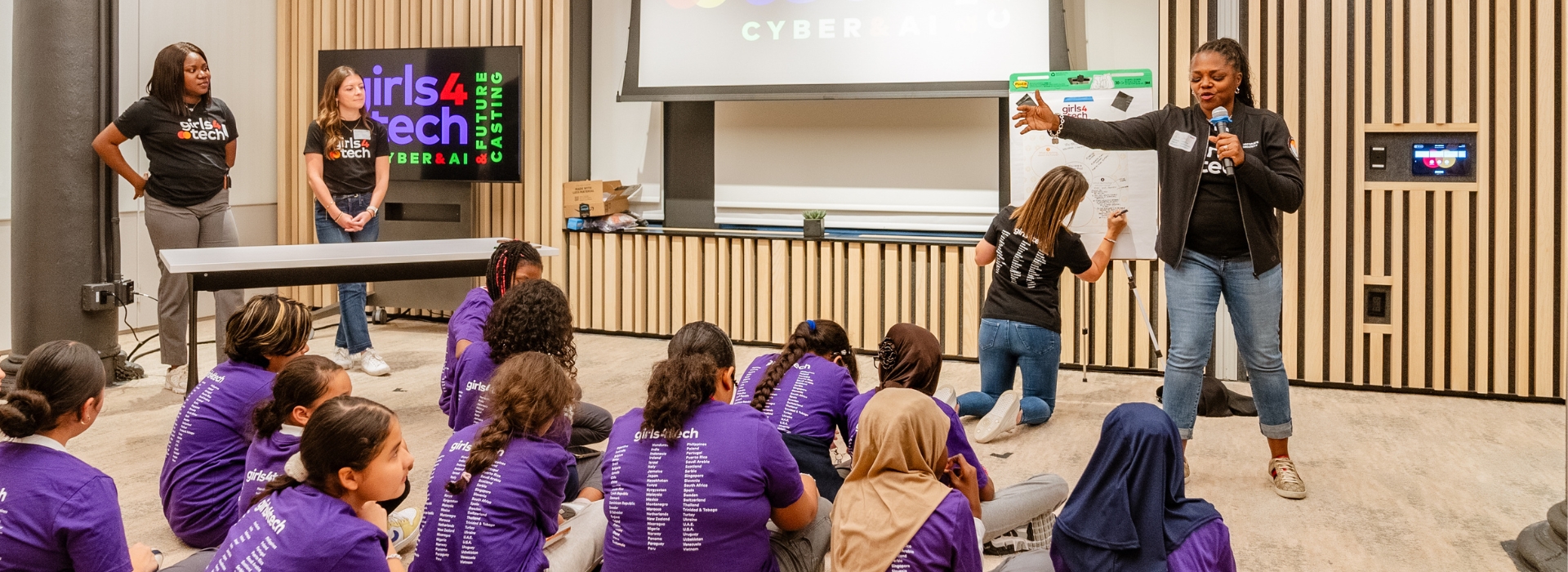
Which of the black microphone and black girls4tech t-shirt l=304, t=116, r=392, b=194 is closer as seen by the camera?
the black microphone

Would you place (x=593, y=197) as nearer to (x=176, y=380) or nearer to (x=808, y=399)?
(x=176, y=380)

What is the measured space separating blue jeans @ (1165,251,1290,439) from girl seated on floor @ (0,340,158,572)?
2.92 meters

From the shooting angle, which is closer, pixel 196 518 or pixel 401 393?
pixel 196 518

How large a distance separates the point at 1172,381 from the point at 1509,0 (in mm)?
2907

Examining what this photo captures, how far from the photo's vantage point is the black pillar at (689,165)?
6934mm

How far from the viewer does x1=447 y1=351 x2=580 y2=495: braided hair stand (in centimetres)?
235

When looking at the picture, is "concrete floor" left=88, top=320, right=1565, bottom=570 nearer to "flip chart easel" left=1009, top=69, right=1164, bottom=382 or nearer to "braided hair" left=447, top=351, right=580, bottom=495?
"flip chart easel" left=1009, top=69, right=1164, bottom=382

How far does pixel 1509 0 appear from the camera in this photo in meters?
5.21

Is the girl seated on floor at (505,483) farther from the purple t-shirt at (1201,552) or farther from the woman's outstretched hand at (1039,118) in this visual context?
the woman's outstretched hand at (1039,118)

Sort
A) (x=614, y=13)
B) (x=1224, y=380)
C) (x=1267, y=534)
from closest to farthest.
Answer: (x=1267, y=534) → (x=1224, y=380) → (x=614, y=13)

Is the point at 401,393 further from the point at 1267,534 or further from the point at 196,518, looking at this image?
the point at 1267,534

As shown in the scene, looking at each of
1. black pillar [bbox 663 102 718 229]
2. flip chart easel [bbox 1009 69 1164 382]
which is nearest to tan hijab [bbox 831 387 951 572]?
flip chart easel [bbox 1009 69 1164 382]

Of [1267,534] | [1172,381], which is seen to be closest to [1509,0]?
[1172,381]

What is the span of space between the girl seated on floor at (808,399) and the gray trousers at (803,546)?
0.24 metres
